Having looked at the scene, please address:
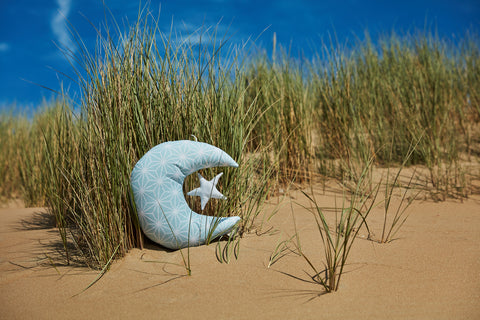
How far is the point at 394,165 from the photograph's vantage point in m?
4.65

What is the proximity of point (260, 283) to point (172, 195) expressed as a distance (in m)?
0.76

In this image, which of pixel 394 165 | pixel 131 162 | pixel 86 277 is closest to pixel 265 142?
pixel 394 165

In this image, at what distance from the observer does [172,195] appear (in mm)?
2252

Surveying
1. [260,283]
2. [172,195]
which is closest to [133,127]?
[172,195]

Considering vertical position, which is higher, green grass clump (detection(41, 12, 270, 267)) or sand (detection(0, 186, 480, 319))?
green grass clump (detection(41, 12, 270, 267))

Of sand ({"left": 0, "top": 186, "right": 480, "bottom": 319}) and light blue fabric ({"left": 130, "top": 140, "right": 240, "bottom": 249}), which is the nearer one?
sand ({"left": 0, "top": 186, "right": 480, "bottom": 319})

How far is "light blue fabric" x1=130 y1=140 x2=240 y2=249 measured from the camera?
222 centimetres

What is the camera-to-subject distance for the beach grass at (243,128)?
2309 millimetres

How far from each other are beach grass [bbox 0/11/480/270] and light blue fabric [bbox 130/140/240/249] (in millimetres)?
131

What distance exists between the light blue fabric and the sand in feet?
0.39

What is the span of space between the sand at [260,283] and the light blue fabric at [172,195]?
118mm

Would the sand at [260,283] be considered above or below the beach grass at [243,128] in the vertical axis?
below

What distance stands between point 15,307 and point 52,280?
0.85ft

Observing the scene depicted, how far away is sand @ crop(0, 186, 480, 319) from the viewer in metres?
1.65
